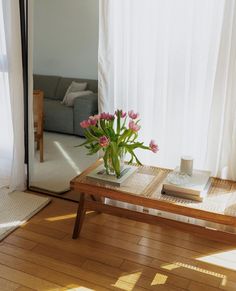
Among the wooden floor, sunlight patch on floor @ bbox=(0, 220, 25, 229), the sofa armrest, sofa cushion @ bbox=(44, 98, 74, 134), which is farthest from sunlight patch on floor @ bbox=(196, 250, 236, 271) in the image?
sofa cushion @ bbox=(44, 98, 74, 134)

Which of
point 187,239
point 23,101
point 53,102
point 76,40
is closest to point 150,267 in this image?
point 187,239

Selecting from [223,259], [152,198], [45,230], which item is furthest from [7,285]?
[223,259]

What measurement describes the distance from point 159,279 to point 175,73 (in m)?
1.31

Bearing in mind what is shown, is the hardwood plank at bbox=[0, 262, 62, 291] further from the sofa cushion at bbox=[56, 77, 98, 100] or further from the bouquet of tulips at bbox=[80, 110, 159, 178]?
the sofa cushion at bbox=[56, 77, 98, 100]

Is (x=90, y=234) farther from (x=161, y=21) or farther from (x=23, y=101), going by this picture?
Result: (x=161, y=21)

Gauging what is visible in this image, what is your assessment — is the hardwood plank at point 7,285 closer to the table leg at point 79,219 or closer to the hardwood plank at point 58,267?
the hardwood plank at point 58,267

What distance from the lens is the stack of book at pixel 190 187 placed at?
1812mm

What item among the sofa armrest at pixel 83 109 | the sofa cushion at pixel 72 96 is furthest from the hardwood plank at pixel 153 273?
the sofa cushion at pixel 72 96

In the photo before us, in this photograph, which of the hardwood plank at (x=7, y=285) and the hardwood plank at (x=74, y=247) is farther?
the hardwood plank at (x=74, y=247)

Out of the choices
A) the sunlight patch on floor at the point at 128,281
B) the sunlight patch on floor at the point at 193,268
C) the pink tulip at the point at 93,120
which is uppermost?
the pink tulip at the point at 93,120

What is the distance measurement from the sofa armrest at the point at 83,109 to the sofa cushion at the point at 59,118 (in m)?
0.08

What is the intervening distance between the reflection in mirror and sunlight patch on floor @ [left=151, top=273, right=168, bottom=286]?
184cm

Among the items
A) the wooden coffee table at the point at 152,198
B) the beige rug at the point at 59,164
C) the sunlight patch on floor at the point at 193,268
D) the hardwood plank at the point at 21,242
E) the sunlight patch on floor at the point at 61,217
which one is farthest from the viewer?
the beige rug at the point at 59,164

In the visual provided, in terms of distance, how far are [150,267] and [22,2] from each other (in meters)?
2.16
